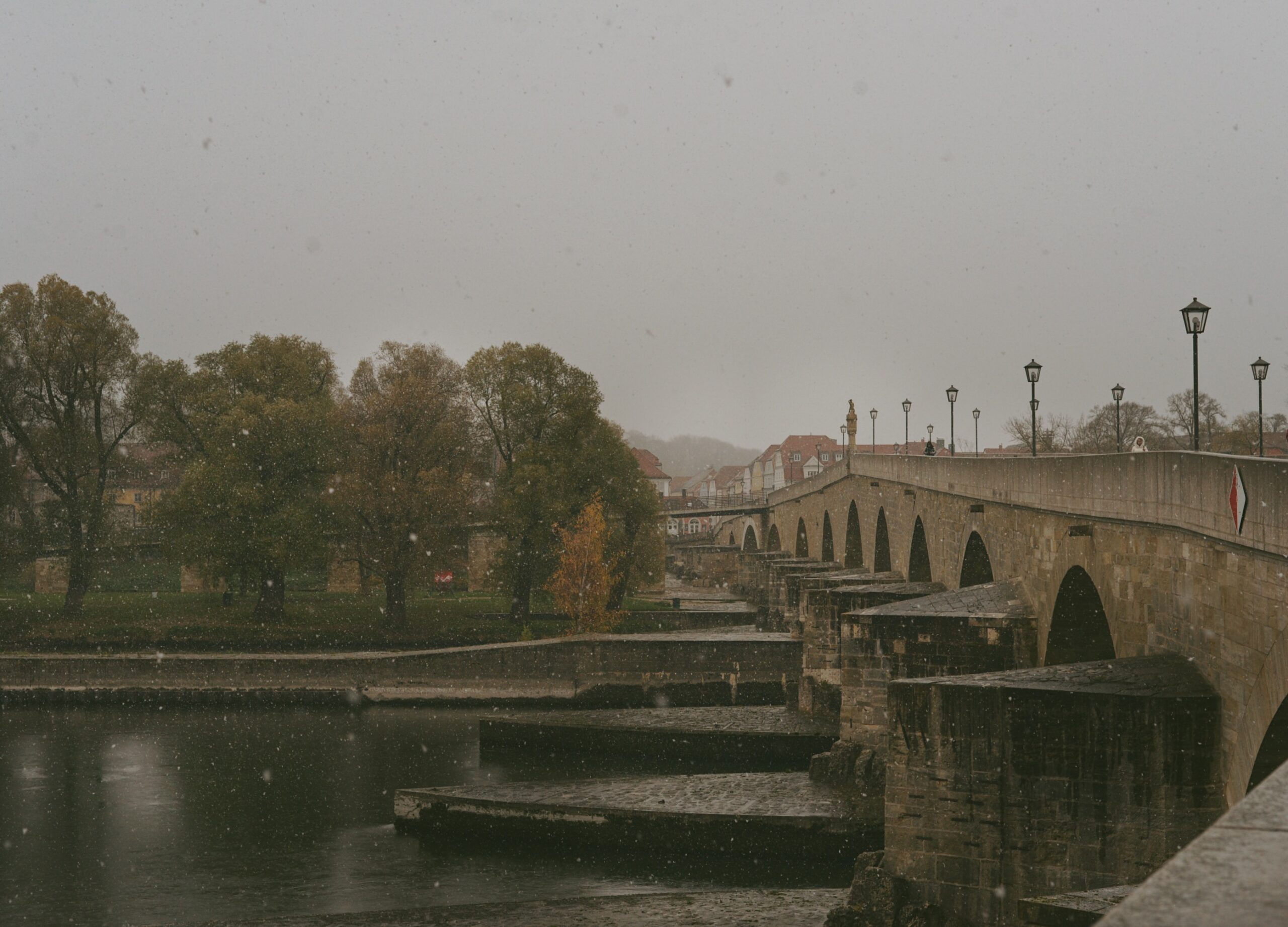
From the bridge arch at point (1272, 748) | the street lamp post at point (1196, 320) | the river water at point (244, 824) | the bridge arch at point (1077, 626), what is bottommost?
the river water at point (244, 824)

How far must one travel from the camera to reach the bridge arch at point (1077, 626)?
553 inches

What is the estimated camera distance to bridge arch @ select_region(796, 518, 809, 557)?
47812 mm

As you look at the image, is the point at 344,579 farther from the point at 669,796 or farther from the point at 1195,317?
the point at 1195,317

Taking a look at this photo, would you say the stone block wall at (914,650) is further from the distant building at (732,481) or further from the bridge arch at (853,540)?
the distant building at (732,481)

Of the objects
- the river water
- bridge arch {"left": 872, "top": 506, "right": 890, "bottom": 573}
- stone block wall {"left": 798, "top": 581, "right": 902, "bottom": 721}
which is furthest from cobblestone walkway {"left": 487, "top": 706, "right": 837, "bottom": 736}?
bridge arch {"left": 872, "top": 506, "right": 890, "bottom": 573}

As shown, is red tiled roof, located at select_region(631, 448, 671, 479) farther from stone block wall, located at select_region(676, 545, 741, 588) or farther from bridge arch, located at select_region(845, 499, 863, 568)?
bridge arch, located at select_region(845, 499, 863, 568)

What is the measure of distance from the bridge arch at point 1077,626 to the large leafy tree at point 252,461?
2675 centimetres

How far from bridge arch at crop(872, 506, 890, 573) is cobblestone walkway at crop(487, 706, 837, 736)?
5.04m

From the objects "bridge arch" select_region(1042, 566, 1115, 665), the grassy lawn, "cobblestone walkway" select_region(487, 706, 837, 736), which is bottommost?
"cobblestone walkway" select_region(487, 706, 837, 736)

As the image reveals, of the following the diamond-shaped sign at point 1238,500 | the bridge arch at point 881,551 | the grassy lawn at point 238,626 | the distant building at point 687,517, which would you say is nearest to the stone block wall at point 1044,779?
the diamond-shaped sign at point 1238,500

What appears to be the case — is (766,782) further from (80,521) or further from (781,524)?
(781,524)

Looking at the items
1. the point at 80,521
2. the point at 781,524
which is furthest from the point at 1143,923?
the point at 781,524

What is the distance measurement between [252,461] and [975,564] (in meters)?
25.0

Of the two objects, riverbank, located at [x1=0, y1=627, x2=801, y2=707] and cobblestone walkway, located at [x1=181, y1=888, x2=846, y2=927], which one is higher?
riverbank, located at [x1=0, y1=627, x2=801, y2=707]
